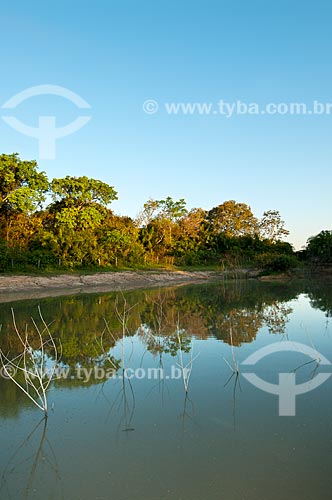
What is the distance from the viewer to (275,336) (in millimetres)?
9398

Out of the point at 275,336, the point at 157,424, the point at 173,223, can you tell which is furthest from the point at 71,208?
the point at 157,424

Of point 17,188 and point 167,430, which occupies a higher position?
point 17,188

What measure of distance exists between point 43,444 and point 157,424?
1233 mm

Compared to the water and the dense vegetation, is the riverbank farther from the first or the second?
the water

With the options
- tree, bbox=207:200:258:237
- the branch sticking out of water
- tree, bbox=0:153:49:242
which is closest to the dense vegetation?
tree, bbox=0:153:49:242

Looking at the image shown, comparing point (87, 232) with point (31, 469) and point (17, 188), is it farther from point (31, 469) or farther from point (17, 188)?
point (31, 469)

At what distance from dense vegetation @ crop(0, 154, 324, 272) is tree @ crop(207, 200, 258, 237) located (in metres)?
4.28

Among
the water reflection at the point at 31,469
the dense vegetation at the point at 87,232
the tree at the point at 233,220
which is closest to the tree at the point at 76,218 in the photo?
the dense vegetation at the point at 87,232

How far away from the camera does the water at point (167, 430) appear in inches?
129

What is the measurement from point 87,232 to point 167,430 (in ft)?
83.2

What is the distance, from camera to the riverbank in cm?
2038

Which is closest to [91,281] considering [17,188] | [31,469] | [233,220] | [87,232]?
[87,232]

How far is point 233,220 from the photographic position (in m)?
47.6

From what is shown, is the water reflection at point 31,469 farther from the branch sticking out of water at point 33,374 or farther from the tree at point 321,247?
the tree at point 321,247
